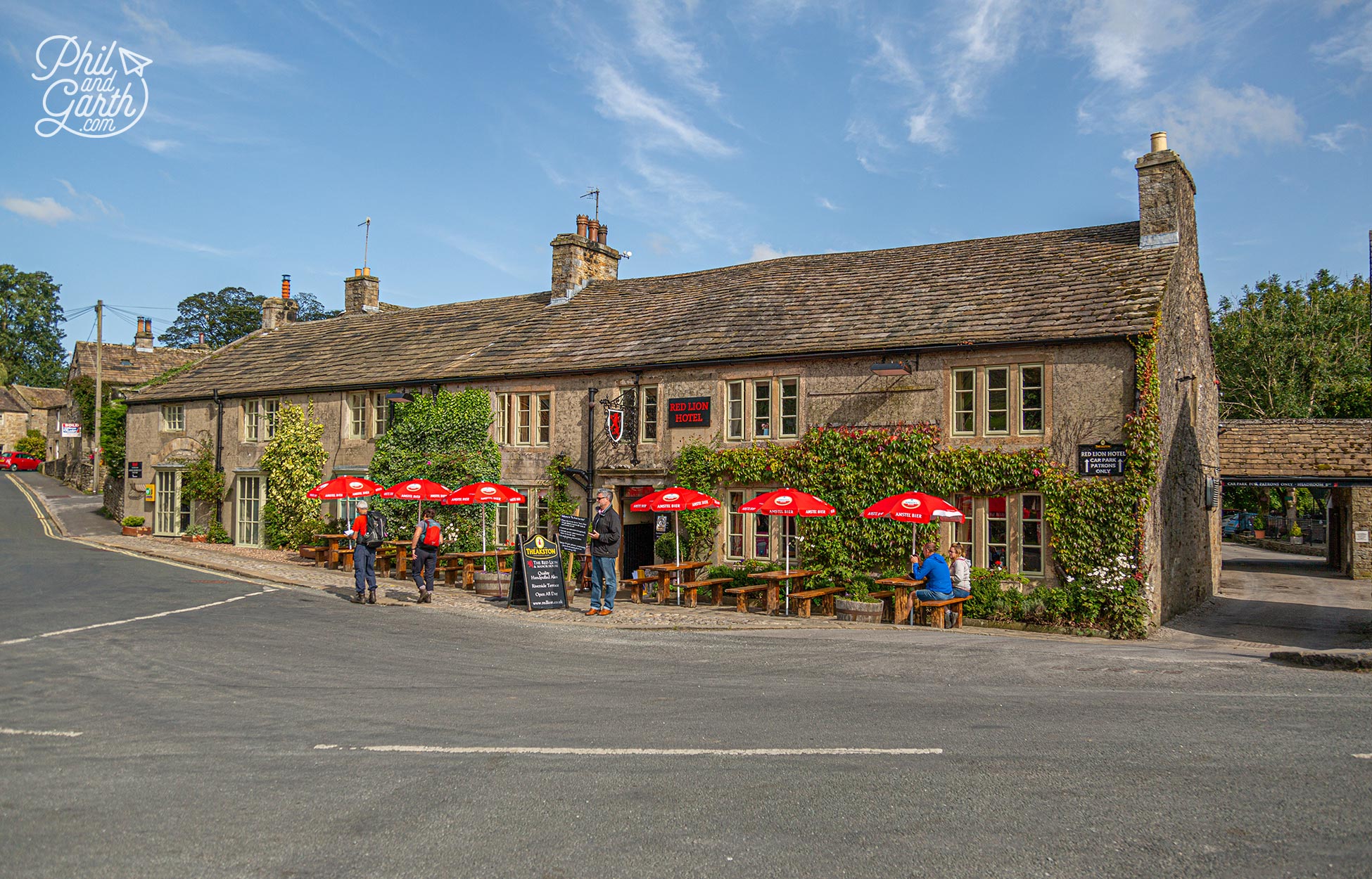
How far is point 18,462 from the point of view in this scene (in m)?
68.1

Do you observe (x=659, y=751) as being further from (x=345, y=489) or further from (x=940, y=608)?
(x=345, y=489)

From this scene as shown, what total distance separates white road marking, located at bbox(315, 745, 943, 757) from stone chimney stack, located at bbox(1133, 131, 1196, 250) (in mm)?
15052

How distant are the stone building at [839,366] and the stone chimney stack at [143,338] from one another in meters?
46.2

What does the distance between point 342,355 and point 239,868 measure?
26272 millimetres

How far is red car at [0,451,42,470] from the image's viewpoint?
6812 centimetres

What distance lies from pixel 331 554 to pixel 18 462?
59641 millimetres

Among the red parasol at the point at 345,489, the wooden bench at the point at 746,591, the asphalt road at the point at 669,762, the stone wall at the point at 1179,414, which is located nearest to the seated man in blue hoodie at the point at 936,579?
the wooden bench at the point at 746,591

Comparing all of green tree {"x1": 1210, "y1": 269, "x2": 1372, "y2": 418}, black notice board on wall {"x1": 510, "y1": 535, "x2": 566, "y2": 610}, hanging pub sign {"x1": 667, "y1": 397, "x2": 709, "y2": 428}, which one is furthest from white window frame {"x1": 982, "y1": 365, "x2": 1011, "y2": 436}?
green tree {"x1": 1210, "y1": 269, "x2": 1372, "y2": 418}

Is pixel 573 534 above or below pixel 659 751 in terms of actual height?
above

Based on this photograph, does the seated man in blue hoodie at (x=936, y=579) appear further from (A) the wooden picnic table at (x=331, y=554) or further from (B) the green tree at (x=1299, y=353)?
(B) the green tree at (x=1299, y=353)

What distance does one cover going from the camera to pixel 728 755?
7043mm

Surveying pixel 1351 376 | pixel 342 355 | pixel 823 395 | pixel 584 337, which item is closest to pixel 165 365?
pixel 342 355

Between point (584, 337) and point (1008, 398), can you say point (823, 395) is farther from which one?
point (584, 337)

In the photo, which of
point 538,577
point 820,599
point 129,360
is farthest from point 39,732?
point 129,360
